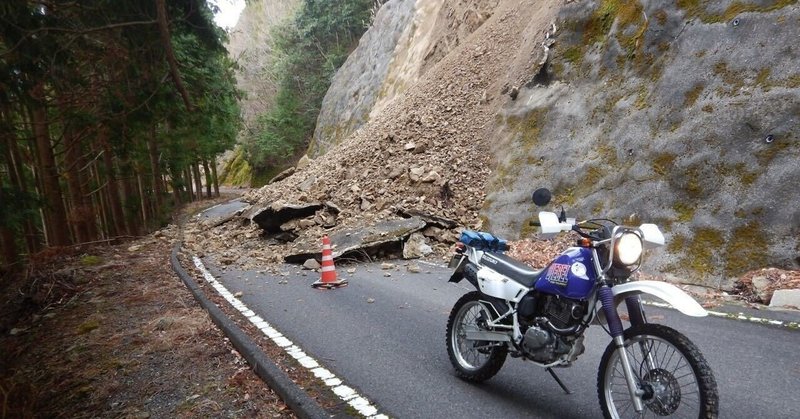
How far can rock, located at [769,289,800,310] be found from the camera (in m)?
5.59

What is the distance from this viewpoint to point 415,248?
33.3 ft

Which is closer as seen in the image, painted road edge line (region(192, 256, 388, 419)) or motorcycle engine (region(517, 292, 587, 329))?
motorcycle engine (region(517, 292, 587, 329))

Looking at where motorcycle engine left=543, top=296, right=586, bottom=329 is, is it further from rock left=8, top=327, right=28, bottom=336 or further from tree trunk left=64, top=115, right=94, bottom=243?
tree trunk left=64, top=115, right=94, bottom=243

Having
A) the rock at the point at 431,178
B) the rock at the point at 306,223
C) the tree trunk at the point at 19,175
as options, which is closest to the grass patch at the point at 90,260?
the tree trunk at the point at 19,175

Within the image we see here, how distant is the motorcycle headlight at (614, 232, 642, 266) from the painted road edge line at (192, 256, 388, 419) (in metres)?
2.17

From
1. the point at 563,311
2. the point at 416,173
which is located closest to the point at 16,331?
the point at 563,311

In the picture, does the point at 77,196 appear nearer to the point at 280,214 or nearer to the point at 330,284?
the point at 280,214

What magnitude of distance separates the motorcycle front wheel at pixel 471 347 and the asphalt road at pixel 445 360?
138mm

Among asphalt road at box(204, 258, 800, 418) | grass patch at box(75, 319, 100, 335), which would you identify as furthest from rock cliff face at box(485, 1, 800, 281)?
grass patch at box(75, 319, 100, 335)

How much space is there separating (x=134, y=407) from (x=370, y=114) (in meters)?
25.5

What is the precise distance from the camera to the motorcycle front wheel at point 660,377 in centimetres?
255

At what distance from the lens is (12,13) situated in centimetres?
531

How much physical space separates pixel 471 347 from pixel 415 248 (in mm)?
5957

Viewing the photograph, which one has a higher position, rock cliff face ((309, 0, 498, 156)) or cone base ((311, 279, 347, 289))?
rock cliff face ((309, 0, 498, 156))
